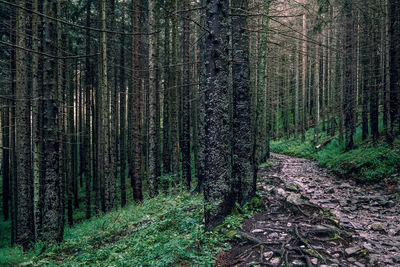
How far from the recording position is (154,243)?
546 centimetres

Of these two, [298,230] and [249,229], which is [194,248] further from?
[298,230]

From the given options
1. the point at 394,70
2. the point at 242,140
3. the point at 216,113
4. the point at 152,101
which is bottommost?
the point at 242,140

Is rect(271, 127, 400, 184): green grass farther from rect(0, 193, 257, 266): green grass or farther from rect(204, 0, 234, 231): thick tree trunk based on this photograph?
rect(204, 0, 234, 231): thick tree trunk

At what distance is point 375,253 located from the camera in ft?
14.2

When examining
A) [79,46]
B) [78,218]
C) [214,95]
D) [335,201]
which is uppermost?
[79,46]

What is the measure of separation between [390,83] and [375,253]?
10.4m

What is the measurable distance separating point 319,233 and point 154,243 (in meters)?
3.30

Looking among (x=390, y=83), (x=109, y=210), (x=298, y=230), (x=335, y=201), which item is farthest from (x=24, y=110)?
(x=390, y=83)

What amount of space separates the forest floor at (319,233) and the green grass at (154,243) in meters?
0.34

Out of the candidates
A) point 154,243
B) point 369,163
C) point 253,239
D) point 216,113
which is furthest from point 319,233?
point 369,163

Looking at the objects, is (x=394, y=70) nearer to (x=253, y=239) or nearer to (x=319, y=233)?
(x=319, y=233)

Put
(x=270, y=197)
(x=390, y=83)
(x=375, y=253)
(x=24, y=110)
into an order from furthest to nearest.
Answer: (x=390, y=83), (x=24, y=110), (x=270, y=197), (x=375, y=253)

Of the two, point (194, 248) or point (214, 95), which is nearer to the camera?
point (194, 248)

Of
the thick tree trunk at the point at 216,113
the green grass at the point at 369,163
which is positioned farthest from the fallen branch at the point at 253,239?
the green grass at the point at 369,163
